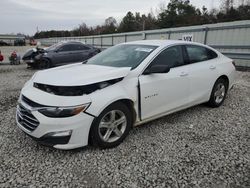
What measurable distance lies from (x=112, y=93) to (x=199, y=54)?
246cm

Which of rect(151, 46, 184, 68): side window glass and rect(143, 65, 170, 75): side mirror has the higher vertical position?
rect(151, 46, 184, 68): side window glass

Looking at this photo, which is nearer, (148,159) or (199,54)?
(148,159)

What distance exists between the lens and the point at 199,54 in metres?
4.78

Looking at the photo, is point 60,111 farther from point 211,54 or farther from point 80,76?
point 211,54

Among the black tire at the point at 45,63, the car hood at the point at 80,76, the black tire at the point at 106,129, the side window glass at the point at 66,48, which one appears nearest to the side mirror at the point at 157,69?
the car hood at the point at 80,76

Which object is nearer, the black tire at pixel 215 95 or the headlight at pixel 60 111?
the headlight at pixel 60 111

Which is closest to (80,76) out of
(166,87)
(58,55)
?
(166,87)

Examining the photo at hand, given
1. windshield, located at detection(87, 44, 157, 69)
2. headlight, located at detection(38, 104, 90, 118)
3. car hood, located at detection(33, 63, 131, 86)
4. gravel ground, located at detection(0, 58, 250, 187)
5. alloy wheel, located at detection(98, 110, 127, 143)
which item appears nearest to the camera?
gravel ground, located at detection(0, 58, 250, 187)

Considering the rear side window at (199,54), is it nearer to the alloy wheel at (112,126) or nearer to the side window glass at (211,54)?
the side window glass at (211,54)

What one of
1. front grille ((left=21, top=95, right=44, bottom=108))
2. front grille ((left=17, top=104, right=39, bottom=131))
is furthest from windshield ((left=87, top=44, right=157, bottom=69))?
front grille ((left=17, top=104, right=39, bottom=131))

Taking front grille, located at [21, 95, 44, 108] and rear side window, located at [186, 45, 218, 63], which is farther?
rear side window, located at [186, 45, 218, 63]

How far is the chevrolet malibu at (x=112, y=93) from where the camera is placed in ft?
9.61

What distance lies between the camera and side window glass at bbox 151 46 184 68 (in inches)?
154

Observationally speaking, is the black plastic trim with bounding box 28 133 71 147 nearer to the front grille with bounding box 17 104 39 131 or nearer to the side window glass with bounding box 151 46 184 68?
the front grille with bounding box 17 104 39 131
